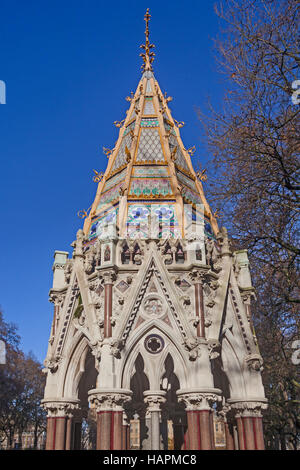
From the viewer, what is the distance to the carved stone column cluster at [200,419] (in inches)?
495

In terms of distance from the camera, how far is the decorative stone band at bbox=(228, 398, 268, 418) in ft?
47.2

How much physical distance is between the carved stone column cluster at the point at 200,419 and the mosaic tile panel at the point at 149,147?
33.3ft

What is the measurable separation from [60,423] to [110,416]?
2668 mm

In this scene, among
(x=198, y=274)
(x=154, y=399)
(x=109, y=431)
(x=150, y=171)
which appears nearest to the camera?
(x=109, y=431)

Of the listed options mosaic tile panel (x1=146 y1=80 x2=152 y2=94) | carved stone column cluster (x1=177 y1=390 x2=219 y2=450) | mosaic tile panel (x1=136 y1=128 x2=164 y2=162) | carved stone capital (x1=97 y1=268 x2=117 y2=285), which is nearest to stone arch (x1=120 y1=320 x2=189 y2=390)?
carved stone column cluster (x1=177 y1=390 x2=219 y2=450)

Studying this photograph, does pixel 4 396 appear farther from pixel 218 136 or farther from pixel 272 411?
pixel 218 136

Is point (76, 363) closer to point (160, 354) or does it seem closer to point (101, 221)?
point (160, 354)

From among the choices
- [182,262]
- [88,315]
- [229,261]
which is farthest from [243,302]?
[88,315]

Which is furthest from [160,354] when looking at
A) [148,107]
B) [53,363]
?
[148,107]

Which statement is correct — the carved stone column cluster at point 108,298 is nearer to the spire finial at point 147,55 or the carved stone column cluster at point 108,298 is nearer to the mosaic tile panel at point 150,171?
the mosaic tile panel at point 150,171

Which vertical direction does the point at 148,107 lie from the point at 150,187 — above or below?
above

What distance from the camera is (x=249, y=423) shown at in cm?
1439

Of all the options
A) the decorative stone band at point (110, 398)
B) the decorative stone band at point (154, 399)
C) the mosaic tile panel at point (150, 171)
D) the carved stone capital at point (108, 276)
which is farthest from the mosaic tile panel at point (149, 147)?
the decorative stone band at point (110, 398)

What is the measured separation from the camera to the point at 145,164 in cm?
1905
